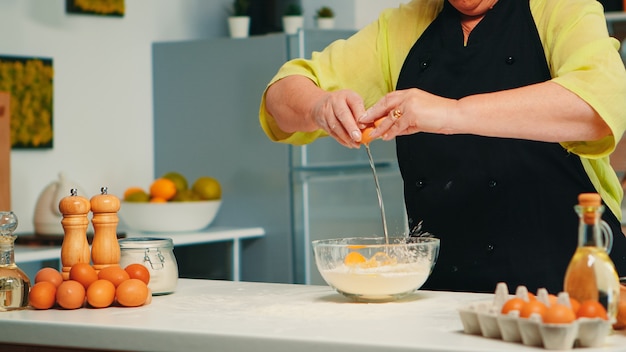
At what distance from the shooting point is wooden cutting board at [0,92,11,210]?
337 centimetres

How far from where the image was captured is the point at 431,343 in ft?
4.34

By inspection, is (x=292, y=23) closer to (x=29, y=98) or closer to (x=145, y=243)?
(x=29, y=98)

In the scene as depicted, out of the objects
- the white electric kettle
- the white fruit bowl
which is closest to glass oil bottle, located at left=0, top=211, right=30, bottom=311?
the white electric kettle

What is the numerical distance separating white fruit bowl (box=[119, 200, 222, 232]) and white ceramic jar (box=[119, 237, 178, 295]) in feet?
5.99

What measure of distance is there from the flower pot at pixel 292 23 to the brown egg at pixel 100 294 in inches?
102

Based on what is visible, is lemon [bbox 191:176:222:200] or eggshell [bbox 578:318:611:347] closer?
eggshell [bbox 578:318:611:347]

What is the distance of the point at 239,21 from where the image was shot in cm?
432

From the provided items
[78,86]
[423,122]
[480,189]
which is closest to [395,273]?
[423,122]

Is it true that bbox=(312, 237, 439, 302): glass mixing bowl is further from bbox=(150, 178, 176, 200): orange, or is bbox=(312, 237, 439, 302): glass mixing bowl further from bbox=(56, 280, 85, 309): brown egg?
bbox=(150, 178, 176, 200): orange

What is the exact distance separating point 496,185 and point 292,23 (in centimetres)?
234

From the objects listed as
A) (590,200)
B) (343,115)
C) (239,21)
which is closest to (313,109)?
(343,115)

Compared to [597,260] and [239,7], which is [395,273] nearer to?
[597,260]

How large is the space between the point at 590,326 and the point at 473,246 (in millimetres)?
758

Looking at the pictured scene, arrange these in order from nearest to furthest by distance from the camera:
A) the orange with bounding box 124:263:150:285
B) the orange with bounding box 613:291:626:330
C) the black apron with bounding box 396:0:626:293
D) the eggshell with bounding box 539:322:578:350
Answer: the eggshell with bounding box 539:322:578:350 < the orange with bounding box 613:291:626:330 < the orange with bounding box 124:263:150:285 < the black apron with bounding box 396:0:626:293
